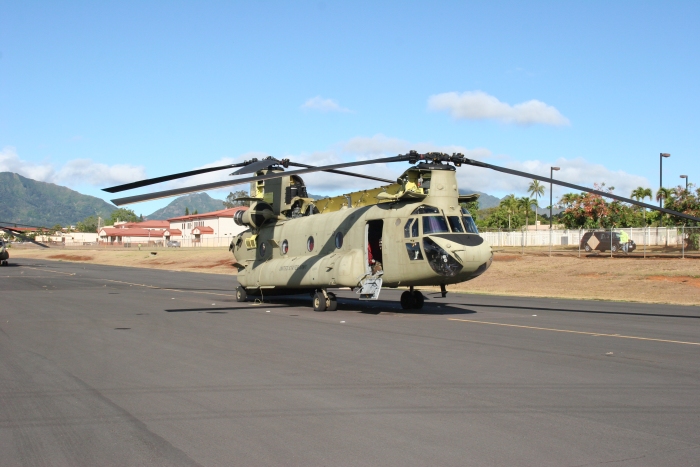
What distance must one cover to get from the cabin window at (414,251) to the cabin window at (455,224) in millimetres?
1096

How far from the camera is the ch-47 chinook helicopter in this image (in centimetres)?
1764

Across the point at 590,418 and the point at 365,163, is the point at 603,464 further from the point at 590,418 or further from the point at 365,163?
the point at 365,163

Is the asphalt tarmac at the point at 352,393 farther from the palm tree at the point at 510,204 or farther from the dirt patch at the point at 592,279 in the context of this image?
the palm tree at the point at 510,204

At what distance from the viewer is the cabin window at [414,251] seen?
59.9 feet

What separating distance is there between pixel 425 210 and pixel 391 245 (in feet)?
4.87

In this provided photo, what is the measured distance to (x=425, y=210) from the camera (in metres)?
18.5

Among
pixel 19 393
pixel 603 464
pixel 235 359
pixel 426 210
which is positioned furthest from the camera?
pixel 426 210

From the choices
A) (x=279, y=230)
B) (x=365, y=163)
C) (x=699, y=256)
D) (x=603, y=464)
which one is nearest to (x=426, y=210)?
(x=365, y=163)

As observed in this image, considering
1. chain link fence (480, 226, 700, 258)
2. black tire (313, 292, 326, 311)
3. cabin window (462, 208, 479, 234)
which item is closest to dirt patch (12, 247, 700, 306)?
chain link fence (480, 226, 700, 258)

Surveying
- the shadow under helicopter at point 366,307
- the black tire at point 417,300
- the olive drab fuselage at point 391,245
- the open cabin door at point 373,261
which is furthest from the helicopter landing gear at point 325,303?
the black tire at point 417,300

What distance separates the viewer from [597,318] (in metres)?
17.6

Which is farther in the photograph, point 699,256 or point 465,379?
point 699,256

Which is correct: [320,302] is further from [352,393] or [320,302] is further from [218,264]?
[218,264]

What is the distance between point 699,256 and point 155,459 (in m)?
38.9
